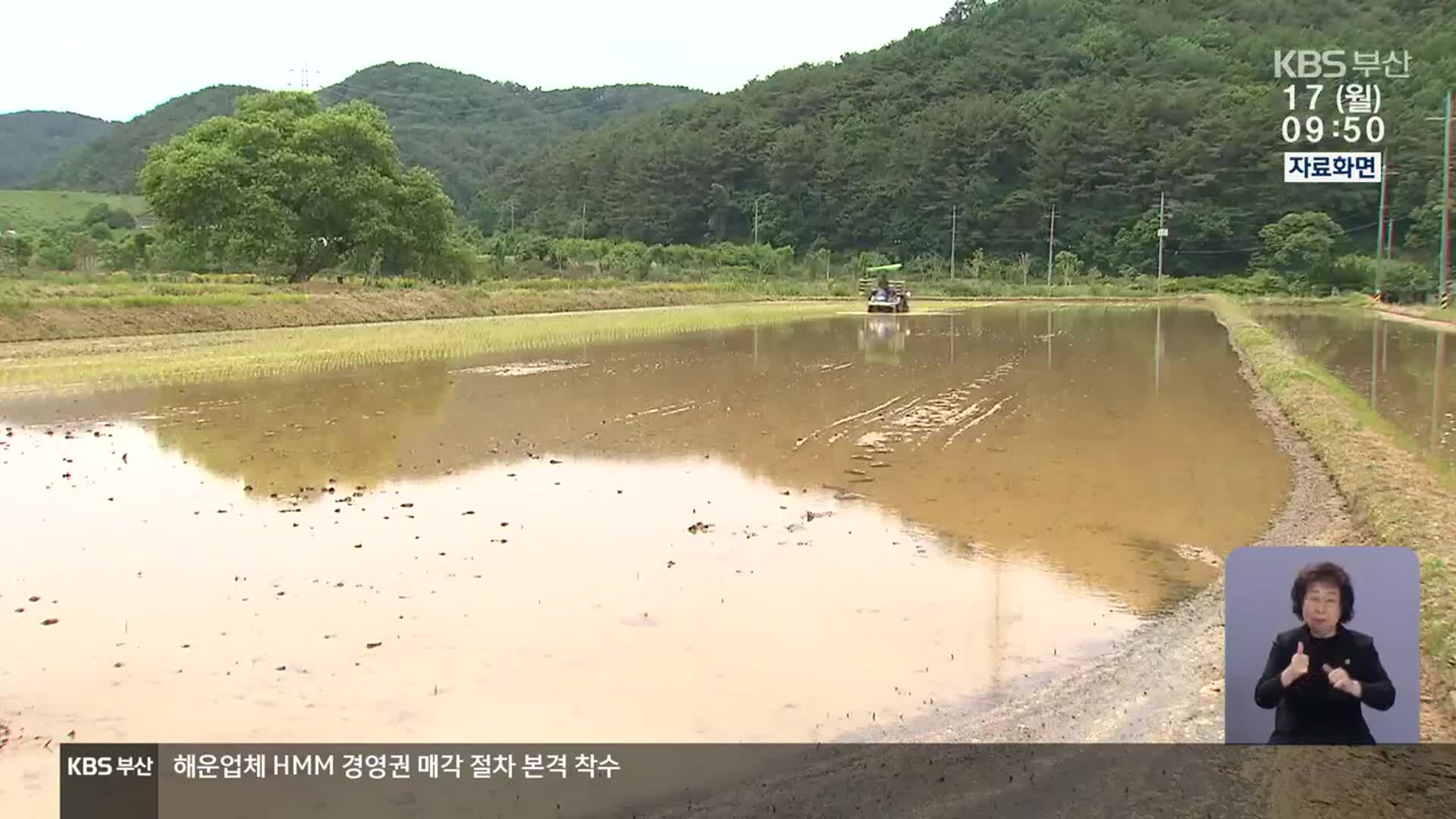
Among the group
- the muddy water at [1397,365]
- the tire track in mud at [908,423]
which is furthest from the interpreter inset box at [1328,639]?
the muddy water at [1397,365]

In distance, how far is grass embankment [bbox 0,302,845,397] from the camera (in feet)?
55.6

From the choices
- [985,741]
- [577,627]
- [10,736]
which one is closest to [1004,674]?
[985,741]

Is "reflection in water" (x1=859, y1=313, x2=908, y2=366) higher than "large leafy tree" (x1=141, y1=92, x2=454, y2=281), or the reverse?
"large leafy tree" (x1=141, y1=92, x2=454, y2=281)

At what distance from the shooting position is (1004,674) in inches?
193

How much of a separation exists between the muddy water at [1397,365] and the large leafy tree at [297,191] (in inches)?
1256

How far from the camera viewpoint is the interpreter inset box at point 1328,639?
2654mm

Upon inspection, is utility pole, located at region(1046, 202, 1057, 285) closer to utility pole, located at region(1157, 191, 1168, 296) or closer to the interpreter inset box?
utility pole, located at region(1157, 191, 1168, 296)

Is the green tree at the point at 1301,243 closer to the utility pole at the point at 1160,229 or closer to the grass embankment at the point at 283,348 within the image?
the utility pole at the point at 1160,229

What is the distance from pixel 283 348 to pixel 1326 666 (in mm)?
21595

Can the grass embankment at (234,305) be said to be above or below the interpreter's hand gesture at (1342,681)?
above

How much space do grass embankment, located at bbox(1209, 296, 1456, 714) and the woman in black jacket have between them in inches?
77.9

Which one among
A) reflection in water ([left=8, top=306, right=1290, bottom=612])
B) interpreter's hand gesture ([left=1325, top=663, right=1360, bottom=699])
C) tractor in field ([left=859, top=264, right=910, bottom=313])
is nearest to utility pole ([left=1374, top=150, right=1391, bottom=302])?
tractor in field ([left=859, top=264, right=910, bottom=313])

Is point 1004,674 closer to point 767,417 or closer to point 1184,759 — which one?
point 1184,759

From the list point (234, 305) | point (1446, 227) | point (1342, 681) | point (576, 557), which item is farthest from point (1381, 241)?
point (1342, 681)
